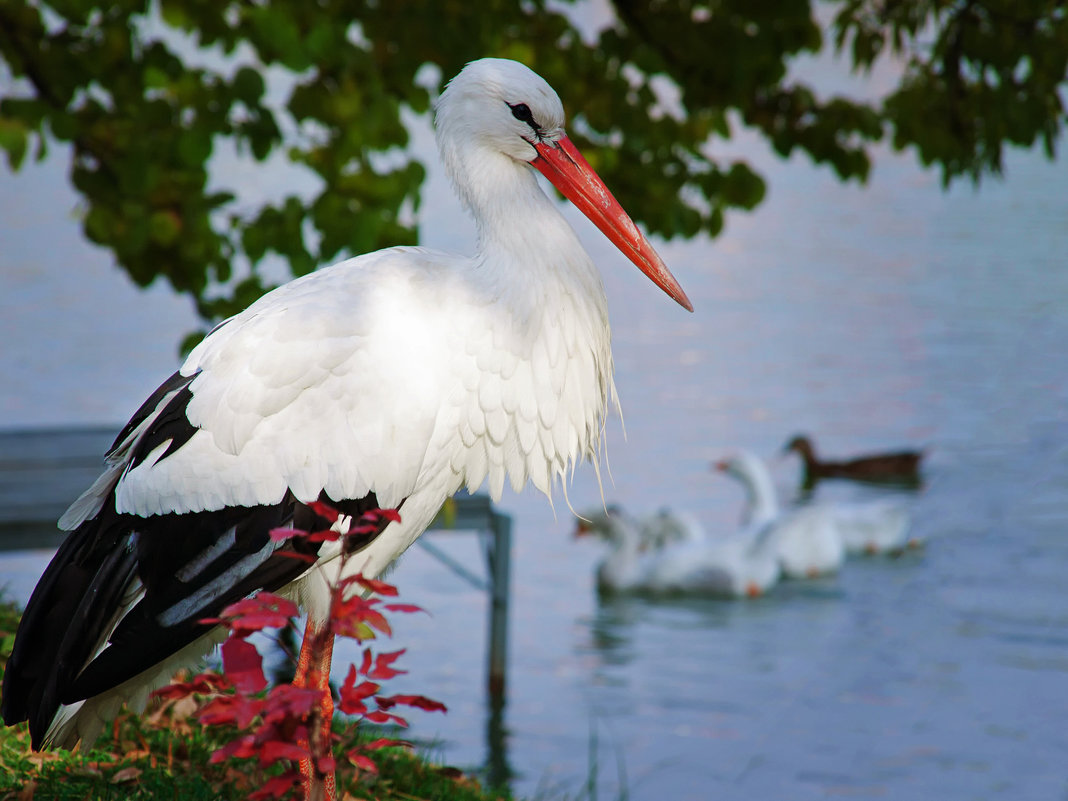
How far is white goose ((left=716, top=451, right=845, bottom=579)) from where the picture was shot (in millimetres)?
10492

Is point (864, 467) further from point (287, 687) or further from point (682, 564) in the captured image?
point (287, 687)

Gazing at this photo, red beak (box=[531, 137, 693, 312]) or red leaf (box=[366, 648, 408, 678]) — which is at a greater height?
red beak (box=[531, 137, 693, 312])

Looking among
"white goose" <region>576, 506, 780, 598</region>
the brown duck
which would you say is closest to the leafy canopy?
"white goose" <region>576, 506, 780, 598</region>

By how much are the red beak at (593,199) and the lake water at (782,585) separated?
165 centimetres

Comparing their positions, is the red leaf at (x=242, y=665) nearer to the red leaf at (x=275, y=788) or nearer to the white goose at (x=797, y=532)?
the red leaf at (x=275, y=788)

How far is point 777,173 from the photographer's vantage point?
41.9 metres

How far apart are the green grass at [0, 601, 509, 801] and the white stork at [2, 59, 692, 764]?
238 millimetres

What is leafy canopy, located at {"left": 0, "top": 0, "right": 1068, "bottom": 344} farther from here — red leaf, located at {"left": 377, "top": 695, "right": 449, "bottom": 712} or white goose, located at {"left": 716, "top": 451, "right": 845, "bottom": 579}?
white goose, located at {"left": 716, "top": 451, "right": 845, "bottom": 579}

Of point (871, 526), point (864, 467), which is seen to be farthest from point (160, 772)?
point (864, 467)

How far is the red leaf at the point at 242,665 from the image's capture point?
237 cm

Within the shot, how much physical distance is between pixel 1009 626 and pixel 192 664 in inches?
304

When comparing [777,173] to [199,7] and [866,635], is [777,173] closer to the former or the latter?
[866,635]

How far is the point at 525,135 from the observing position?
3.36 m

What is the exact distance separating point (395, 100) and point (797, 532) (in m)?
6.50
